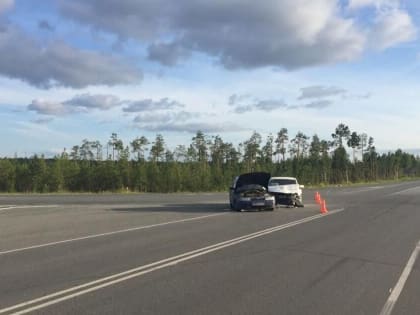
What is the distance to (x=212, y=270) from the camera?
968 centimetres

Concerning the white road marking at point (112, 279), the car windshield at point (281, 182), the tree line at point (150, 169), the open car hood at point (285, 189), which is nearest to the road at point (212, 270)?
the white road marking at point (112, 279)

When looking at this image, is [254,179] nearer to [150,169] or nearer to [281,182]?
[281,182]

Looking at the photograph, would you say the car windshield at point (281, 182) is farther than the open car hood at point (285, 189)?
Yes

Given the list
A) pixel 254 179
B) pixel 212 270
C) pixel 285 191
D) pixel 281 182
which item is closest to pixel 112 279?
pixel 212 270

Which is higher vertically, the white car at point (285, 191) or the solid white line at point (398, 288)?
the white car at point (285, 191)

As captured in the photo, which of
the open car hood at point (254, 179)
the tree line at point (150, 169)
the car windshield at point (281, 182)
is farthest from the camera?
the tree line at point (150, 169)

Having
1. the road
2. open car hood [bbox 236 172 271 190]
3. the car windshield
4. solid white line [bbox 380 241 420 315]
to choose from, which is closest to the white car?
the car windshield

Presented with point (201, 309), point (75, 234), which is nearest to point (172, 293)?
point (201, 309)

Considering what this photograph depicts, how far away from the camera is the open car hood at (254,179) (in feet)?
89.3

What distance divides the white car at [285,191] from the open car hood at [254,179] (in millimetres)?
754

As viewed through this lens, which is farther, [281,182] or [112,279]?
[281,182]

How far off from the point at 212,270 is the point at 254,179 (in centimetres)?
1786

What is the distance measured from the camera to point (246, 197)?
26.1 meters

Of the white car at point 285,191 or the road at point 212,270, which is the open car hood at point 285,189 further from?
the road at point 212,270
